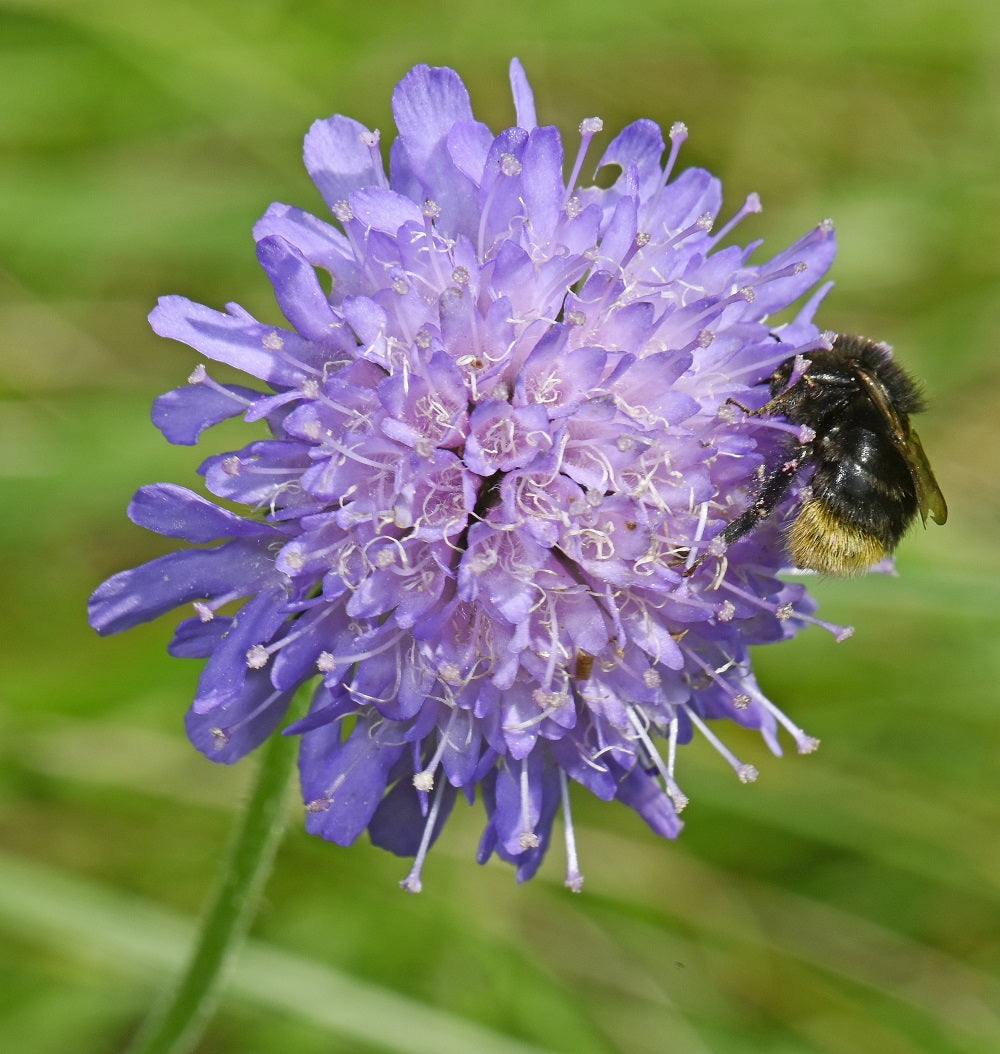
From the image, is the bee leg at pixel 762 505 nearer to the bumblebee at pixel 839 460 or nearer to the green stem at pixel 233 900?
the bumblebee at pixel 839 460

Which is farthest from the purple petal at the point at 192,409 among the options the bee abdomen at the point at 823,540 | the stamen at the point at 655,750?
the bee abdomen at the point at 823,540

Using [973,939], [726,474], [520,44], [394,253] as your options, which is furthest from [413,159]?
[973,939]

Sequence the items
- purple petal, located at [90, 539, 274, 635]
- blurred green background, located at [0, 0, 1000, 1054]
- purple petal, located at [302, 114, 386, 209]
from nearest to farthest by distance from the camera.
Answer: purple petal, located at [90, 539, 274, 635] → purple petal, located at [302, 114, 386, 209] → blurred green background, located at [0, 0, 1000, 1054]

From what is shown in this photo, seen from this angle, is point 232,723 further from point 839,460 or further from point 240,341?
point 839,460

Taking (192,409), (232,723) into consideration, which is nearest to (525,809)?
(232,723)

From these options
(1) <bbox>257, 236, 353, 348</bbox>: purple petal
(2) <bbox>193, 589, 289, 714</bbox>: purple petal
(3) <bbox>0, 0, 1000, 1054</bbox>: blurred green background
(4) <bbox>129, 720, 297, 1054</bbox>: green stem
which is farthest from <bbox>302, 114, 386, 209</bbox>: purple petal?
(3) <bbox>0, 0, 1000, 1054</bbox>: blurred green background

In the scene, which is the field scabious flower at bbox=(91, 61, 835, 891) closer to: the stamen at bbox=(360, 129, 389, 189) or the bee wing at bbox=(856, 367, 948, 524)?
the stamen at bbox=(360, 129, 389, 189)

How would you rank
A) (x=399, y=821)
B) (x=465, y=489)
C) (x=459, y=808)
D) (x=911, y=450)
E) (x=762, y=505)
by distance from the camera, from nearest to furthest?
1. (x=465, y=489)
2. (x=762, y=505)
3. (x=911, y=450)
4. (x=399, y=821)
5. (x=459, y=808)
